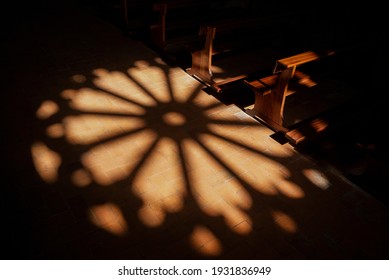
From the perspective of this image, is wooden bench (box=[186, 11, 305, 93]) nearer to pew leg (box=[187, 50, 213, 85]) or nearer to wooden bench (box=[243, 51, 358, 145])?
pew leg (box=[187, 50, 213, 85])

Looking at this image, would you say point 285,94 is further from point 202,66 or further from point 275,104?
point 202,66

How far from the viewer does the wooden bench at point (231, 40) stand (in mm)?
4152

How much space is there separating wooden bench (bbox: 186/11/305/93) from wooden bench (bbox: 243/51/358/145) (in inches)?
31.7

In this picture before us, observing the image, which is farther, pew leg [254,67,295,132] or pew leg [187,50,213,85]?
pew leg [187,50,213,85]

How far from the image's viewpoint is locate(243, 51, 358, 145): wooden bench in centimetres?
324

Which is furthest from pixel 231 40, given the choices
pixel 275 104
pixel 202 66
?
pixel 275 104

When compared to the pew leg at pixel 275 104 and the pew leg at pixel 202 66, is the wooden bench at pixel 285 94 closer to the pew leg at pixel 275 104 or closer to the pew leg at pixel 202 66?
the pew leg at pixel 275 104

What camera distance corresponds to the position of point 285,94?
341 centimetres

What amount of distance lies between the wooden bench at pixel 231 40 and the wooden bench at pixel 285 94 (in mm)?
804

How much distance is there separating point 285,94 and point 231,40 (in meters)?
2.07

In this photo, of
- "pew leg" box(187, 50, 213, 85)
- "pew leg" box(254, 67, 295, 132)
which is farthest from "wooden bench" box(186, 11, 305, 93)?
"pew leg" box(254, 67, 295, 132)

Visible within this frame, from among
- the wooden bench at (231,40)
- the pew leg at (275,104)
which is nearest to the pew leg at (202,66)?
the wooden bench at (231,40)
